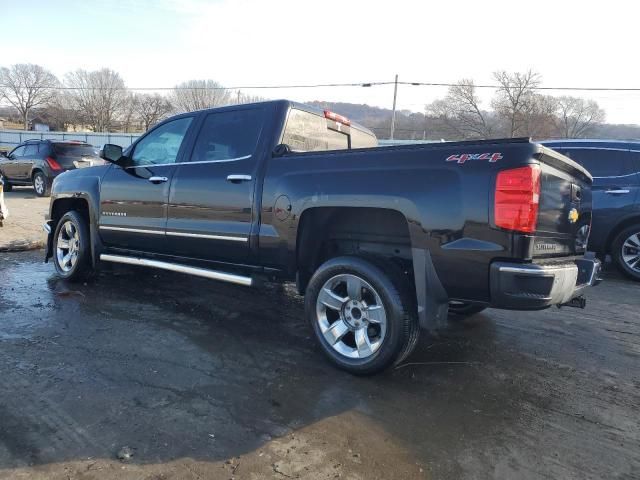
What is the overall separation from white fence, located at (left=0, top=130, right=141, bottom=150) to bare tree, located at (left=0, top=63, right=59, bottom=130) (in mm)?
33406

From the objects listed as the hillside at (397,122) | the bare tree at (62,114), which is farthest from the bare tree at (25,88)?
the hillside at (397,122)

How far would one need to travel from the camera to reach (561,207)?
3141 millimetres

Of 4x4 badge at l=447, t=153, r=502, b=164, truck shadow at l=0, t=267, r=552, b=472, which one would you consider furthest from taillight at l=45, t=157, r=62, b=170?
4x4 badge at l=447, t=153, r=502, b=164

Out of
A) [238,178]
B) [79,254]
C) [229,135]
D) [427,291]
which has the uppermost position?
[229,135]

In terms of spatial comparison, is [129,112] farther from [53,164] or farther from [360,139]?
[360,139]

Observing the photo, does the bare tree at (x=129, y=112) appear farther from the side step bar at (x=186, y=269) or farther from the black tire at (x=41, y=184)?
the side step bar at (x=186, y=269)

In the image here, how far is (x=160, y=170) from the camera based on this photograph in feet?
15.3

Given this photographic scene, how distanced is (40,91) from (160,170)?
318ft

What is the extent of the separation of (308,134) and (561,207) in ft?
7.32

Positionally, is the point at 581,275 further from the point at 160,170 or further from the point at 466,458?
the point at 160,170

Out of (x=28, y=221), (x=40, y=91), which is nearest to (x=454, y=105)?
(x=28, y=221)

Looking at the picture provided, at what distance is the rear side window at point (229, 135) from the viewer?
4.09m

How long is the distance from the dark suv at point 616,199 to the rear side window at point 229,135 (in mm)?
5207

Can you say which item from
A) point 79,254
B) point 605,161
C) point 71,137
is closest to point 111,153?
point 79,254
